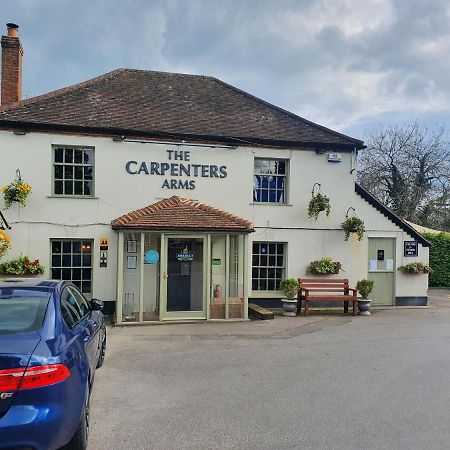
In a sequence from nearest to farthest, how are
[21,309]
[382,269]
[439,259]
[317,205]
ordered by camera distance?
[21,309]
[317,205]
[382,269]
[439,259]

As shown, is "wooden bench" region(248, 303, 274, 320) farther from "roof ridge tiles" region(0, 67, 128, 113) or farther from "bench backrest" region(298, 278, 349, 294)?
"roof ridge tiles" region(0, 67, 128, 113)

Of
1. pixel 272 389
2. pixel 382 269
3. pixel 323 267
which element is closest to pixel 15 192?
pixel 272 389

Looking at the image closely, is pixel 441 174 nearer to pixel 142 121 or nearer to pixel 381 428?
pixel 142 121

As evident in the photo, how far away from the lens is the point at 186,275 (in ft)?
39.8

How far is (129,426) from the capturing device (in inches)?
195

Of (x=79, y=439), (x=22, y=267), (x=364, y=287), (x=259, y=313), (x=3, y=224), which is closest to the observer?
(x=79, y=439)

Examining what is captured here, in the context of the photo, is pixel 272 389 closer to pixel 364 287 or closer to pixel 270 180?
pixel 364 287

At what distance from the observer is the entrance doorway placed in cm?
1491

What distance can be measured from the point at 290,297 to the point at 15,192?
7.89 meters

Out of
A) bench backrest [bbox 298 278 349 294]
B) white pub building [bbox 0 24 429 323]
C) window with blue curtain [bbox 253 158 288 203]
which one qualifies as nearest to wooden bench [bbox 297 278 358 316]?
bench backrest [bbox 298 278 349 294]

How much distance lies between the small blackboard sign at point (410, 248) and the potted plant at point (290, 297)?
15.0 ft

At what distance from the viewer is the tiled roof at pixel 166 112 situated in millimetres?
12586

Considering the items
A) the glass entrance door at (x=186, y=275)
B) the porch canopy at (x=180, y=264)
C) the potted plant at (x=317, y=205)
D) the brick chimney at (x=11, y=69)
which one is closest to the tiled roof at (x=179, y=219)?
the porch canopy at (x=180, y=264)

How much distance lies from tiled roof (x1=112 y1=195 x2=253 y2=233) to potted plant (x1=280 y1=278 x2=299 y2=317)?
6.67 feet
